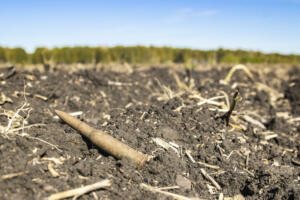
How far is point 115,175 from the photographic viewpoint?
3.26 metres

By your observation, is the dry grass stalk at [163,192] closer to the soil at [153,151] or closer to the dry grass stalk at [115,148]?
the soil at [153,151]

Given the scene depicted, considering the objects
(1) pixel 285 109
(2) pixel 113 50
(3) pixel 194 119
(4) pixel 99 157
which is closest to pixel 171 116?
(3) pixel 194 119

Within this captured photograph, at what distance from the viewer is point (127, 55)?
2114 cm

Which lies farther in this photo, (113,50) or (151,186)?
(113,50)

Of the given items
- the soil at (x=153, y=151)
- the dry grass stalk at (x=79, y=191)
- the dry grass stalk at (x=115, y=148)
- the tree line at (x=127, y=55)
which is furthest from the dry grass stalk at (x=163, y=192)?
the tree line at (x=127, y=55)

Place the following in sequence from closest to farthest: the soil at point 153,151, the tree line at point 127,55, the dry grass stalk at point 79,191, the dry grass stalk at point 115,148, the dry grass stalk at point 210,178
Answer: the dry grass stalk at point 79,191, the soil at point 153,151, the dry grass stalk at point 115,148, the dry grass stalk at point 210,178, the tree line at point 127,55

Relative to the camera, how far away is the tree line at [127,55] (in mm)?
18875

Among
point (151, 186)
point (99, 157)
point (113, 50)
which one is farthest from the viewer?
point (113, 50)

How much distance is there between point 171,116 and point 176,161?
→ 3.55 ft

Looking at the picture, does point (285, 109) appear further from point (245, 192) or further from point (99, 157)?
point (99, 157)

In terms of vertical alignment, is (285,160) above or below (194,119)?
below

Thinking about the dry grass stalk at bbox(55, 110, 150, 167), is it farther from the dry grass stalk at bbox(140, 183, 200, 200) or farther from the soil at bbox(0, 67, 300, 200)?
the dry grass stalk at bbox(140, 183, 200, 200)

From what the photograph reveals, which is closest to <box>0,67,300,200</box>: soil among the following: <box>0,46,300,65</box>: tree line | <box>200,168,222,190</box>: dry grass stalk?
<box>200,168,222,190</box>: dry grass stalk

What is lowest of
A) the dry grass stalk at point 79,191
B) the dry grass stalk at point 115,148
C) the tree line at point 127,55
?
the dry grass stalk at point 79,191
